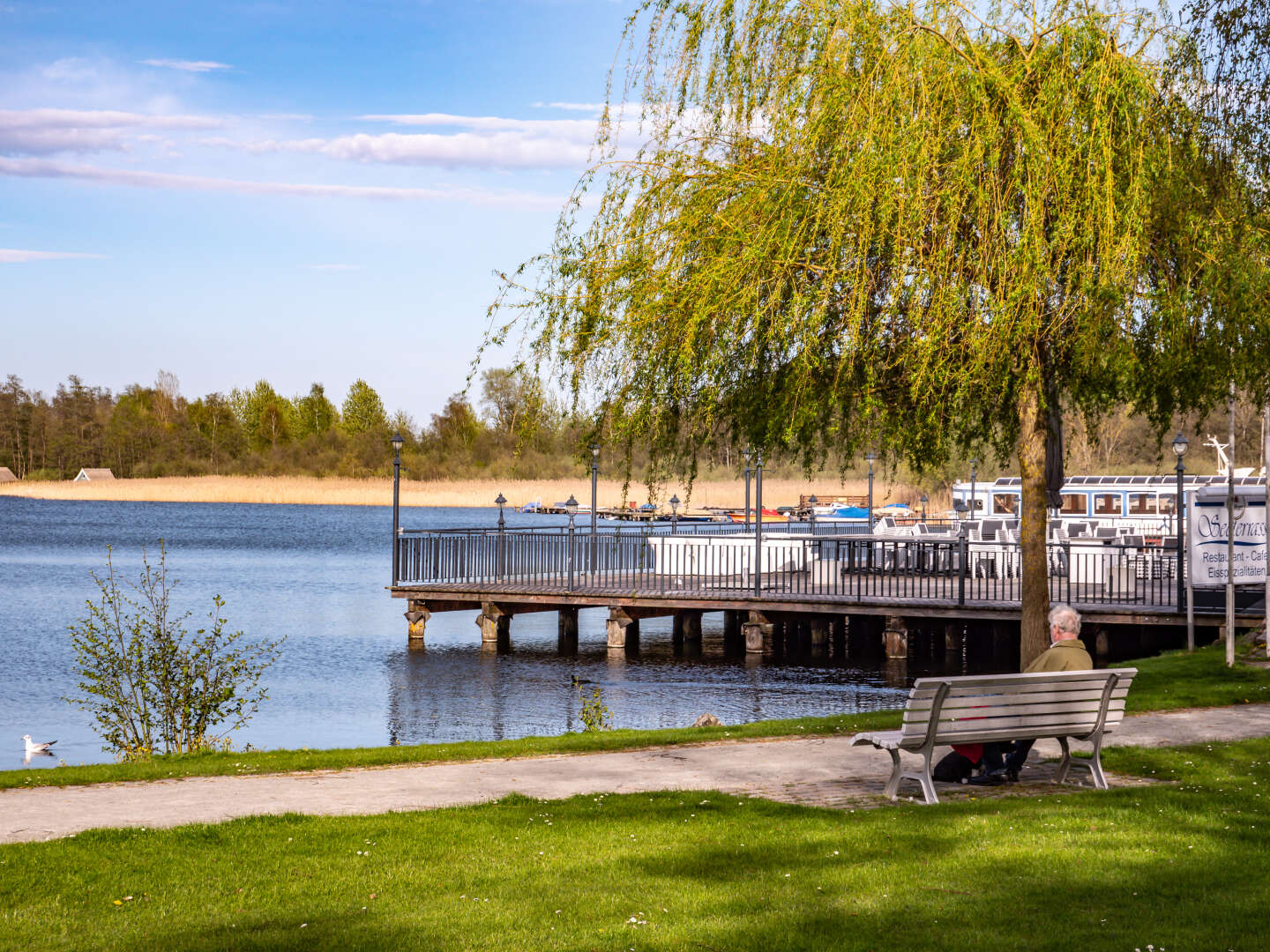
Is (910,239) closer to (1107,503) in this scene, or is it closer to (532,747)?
(532,747)

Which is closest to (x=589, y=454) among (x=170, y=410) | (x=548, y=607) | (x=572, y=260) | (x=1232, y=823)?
(x=572, y=260)

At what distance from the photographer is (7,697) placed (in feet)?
73.3

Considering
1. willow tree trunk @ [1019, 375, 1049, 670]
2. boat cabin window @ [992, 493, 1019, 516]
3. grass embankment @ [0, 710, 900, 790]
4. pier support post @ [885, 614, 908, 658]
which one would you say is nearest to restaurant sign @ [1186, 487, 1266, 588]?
willow tree trunk @ [1019, 375, 1049, 670]

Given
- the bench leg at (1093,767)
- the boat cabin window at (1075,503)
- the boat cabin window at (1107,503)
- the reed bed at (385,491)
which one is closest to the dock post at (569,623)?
the boat cabin window at (1075,503)

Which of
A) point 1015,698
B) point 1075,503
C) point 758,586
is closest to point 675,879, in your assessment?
point 1015,698

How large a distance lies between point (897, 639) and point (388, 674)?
9.52 m

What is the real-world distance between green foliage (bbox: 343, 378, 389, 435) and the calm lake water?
86.3 m

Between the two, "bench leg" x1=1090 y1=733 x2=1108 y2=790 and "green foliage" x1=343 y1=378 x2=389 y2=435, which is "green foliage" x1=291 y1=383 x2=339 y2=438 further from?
"bench leg" x1=1090 y1=733 x2=1108 y2=790

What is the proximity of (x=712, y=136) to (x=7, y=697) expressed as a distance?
16003mm

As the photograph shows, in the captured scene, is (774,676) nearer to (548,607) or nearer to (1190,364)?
(548,607)

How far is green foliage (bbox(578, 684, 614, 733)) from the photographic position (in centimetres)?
1581

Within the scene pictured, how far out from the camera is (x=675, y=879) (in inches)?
265

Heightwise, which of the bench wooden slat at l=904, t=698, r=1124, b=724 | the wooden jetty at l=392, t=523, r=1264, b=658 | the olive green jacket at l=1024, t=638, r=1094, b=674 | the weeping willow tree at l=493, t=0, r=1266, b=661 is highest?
the weeping willow tree at l=493, t=0, r=1266, b=661

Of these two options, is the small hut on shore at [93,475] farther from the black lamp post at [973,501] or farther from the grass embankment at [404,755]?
the grass embankment at [404,755]
